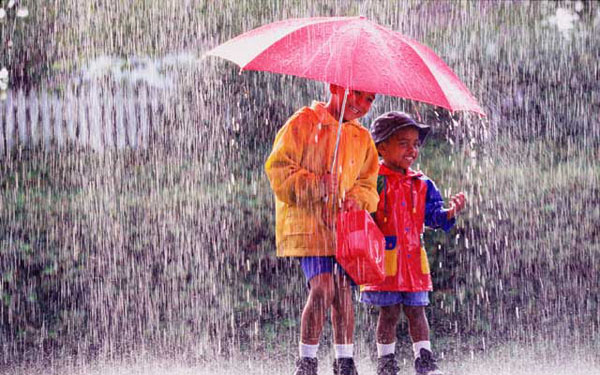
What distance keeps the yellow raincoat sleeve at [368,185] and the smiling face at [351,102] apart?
0.63 feet

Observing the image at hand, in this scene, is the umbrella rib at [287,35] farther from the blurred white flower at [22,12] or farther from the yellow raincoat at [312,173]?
the blurred white flower at [22,12]

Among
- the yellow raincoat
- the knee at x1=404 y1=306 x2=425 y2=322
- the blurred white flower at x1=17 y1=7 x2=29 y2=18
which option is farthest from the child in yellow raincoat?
the blurred white flower at x1=17 y1=7 x2=29 y2=18

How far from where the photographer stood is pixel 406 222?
5.15 m

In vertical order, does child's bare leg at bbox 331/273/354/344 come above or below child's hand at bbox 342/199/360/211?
below

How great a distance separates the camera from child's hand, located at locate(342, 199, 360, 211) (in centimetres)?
472

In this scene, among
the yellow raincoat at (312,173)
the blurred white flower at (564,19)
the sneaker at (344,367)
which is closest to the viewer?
the yellow raincoat at (312,173)

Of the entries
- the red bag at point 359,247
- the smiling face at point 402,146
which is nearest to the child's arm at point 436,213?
the smiling face at point 402,146

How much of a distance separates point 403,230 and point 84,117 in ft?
19.3

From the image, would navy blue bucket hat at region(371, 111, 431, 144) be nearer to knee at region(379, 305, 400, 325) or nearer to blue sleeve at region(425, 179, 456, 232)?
blue sleeve at region(425, 179, 456, 232)

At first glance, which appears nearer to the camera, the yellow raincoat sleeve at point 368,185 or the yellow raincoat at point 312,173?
the yellow raincoat at point 312,173

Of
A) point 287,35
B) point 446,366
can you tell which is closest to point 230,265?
point 446,366

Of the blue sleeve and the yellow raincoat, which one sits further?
the blue sleeve

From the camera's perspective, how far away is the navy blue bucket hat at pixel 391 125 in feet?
17.0

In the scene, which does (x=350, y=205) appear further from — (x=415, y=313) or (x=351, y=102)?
(x=415, y=313)
